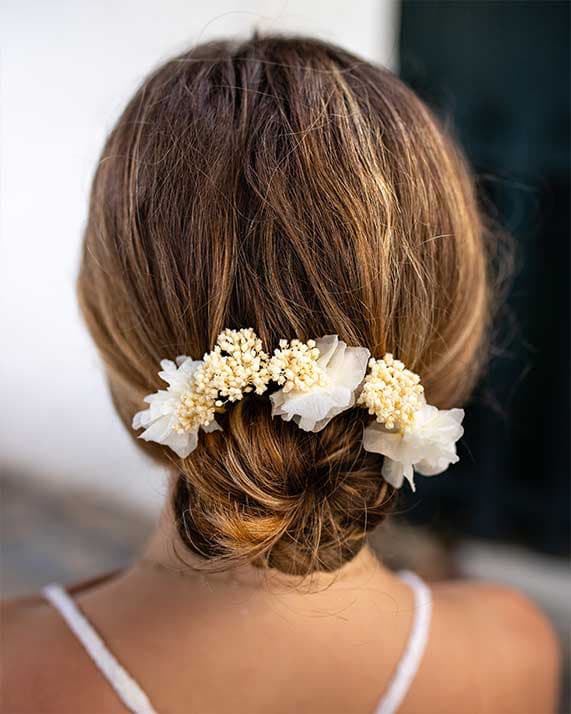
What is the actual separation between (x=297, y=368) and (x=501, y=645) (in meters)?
0.57

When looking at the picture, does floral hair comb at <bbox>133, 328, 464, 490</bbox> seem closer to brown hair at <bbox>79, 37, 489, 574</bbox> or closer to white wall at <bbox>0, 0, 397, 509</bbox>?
brown hair at <bbox>79, 37, 489, 574</bbox>

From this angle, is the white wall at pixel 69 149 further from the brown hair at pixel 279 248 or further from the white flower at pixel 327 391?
the white flower at pixel 327 391

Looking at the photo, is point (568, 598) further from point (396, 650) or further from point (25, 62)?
point (25, 62)

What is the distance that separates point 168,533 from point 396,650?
1.03 ft

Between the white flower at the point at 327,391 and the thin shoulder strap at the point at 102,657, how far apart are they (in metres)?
0.36

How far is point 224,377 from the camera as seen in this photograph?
71 cm

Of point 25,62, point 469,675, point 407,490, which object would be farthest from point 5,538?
point 469,675

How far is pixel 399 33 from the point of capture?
198cm

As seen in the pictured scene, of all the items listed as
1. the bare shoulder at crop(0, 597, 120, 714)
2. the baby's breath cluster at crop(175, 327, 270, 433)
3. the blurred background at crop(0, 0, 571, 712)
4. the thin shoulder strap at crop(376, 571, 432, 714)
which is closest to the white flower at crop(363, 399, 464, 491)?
the baby's breath cluster at crop(175, 327, 270, 433)

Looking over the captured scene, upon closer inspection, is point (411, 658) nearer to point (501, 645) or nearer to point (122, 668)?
point (501, 645)

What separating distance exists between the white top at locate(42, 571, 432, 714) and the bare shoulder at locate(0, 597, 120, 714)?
1cm

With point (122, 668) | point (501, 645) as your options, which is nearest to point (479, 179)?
point (501, 645)

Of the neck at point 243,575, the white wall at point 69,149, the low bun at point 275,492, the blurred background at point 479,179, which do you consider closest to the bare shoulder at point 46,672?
the neck at point 243,575

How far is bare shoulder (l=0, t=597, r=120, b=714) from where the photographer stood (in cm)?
84
